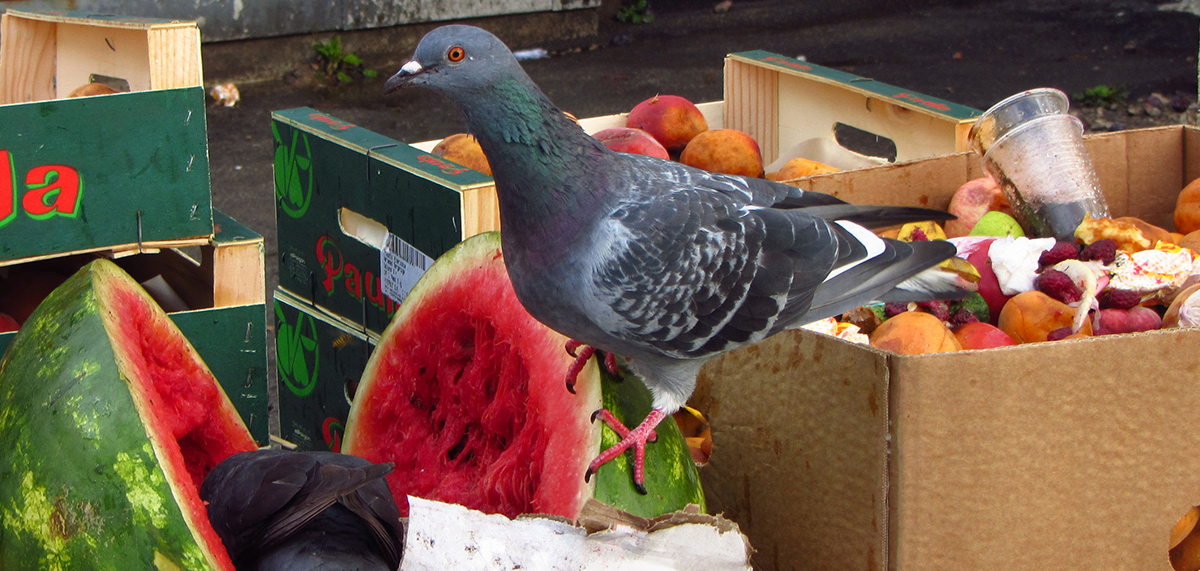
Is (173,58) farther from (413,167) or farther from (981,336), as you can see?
(981,336)

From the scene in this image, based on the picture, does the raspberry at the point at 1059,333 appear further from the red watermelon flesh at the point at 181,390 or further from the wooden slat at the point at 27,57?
the wooden slat at the point at 27,57

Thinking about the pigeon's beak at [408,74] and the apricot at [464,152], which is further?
the apricot at [464,152]

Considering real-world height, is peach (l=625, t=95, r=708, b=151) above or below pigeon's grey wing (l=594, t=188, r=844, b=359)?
above

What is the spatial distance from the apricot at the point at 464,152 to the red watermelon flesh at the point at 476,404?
0.80m

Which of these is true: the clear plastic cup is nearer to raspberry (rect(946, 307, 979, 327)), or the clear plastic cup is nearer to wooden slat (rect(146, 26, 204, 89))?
raspberry (rect(946, 307, 979, 327))

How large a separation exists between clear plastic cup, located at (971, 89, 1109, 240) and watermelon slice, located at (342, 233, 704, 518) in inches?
44.9

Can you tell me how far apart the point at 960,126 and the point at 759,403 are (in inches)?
50.7

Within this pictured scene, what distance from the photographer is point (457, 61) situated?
1492 millimetres

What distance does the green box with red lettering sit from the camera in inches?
84.4

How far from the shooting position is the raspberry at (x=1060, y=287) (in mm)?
2068

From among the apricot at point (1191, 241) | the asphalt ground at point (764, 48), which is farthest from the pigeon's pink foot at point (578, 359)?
the asphalt ground at point (764, 48)

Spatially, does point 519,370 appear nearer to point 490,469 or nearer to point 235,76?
point 490,469

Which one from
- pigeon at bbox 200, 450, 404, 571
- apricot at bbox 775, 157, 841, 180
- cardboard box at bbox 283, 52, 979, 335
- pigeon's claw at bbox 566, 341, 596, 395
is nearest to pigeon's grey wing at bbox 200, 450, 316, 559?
pigeon at bbox 200, 450, 404, 571

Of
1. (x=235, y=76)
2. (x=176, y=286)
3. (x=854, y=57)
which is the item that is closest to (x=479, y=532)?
(x=176, y=286)
